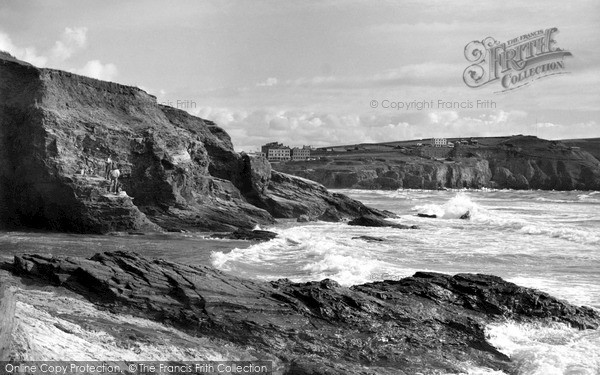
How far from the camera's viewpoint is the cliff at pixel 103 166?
27.3 m

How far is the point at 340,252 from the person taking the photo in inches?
923

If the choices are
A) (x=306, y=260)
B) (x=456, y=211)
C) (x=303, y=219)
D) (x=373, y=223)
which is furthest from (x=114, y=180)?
(x=456, y=211)

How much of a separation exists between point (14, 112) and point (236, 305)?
22.4 metres

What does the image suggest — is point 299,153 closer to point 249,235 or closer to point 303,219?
point 303,219

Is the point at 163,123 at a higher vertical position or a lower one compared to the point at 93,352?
higher

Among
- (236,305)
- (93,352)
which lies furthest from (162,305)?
(93,352)

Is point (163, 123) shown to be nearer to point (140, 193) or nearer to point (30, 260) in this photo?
point (140, 193)

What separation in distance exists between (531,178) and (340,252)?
122343 mm

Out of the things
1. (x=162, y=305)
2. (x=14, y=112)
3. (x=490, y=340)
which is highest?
(x=14, y=112)

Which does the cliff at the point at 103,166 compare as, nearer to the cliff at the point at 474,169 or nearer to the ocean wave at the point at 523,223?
the ocean wave at the point at 523,223

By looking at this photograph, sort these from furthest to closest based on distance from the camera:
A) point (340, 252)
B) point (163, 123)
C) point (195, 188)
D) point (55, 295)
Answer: point (163, 123) < point (195, 188) < point (340, 252) < point (55, 295)

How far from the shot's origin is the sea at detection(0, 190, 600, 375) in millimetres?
11531

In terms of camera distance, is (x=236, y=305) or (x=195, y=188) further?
(x=195, y=188)

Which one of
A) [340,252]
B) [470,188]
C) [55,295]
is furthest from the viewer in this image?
[470,188]
